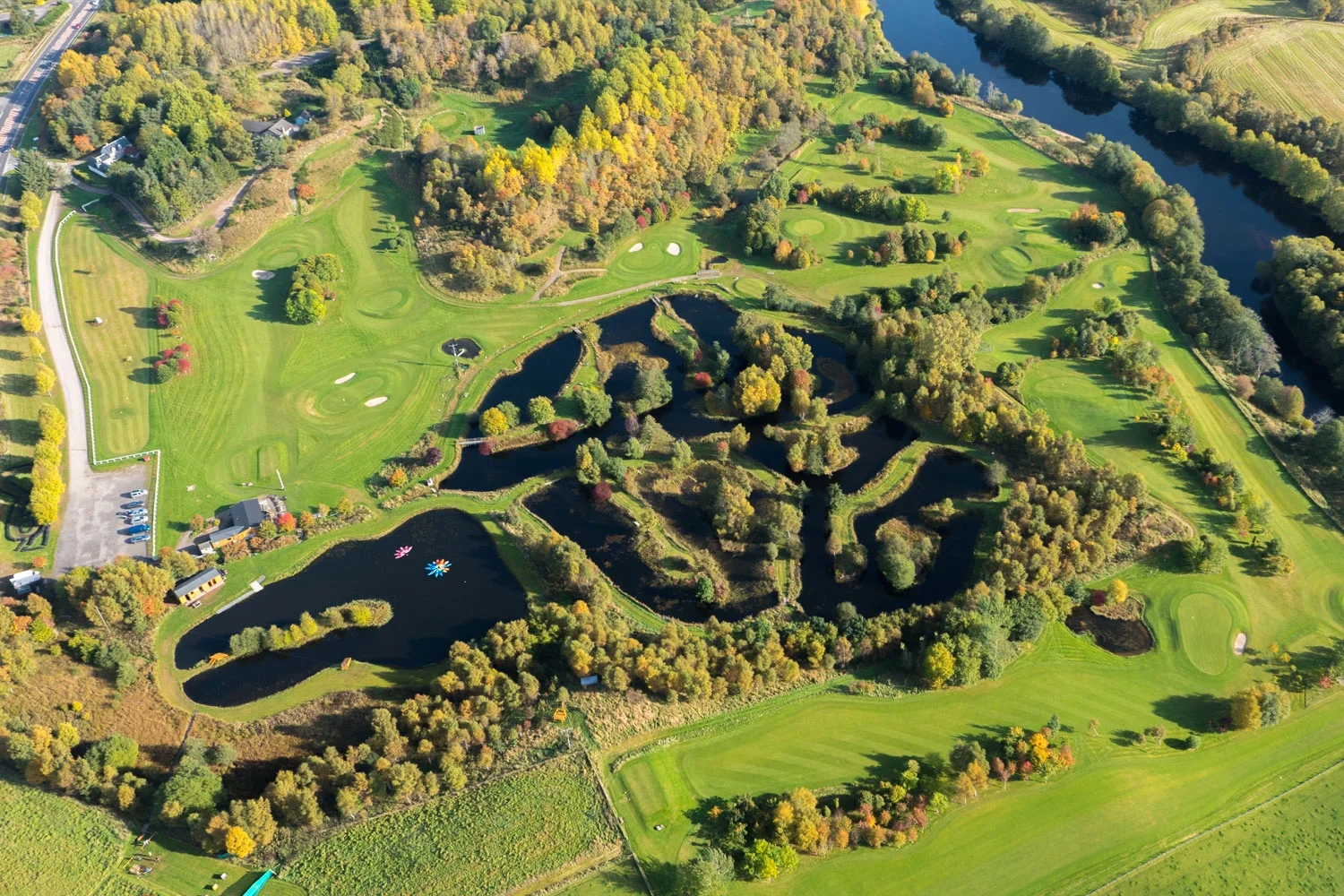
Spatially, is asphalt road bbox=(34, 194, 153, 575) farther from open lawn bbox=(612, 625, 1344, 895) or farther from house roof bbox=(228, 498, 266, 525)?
open lawn bbox=(612, 625, 1344, 895)

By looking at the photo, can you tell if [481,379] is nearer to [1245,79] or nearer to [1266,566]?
[1266,566]

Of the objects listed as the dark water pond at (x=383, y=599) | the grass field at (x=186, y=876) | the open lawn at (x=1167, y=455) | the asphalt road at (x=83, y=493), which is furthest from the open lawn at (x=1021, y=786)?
the asphalt road at (x=83, y=493)

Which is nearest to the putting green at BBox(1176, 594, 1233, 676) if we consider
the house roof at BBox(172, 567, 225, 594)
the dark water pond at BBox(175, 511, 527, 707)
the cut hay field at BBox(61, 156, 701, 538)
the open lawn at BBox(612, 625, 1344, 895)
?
the open lawn at BBox(612, 625, 1344, 895)

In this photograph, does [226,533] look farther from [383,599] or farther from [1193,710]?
[1193,710]

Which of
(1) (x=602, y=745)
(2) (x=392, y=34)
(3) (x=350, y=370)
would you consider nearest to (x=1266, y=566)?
(1) (x=602, y=745)

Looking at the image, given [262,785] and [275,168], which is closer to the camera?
[262,785]

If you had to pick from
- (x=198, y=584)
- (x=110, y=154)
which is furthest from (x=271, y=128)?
(x=198, y=584)

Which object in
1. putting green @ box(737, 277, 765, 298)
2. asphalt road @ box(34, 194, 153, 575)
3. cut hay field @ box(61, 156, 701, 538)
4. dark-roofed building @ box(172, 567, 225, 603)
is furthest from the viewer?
putting green @ box(737, 277, 765, 298)

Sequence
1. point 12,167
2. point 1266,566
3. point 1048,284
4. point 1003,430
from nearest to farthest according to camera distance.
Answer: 1. point 1266,566
2. point 1003,430
3. point 1048,284
4. point 12,167
